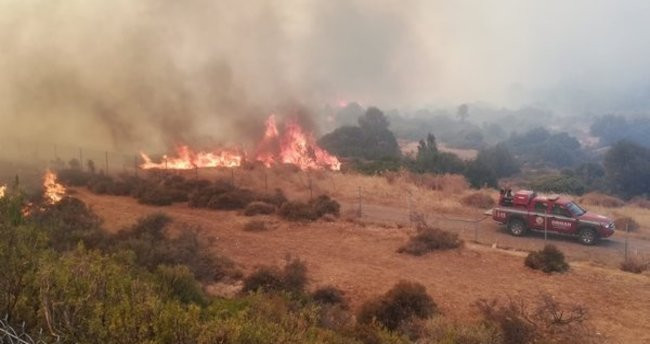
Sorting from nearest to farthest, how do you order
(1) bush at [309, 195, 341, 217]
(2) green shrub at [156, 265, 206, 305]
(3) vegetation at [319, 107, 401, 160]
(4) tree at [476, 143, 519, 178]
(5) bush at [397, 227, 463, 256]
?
(2) green shrub at [156, 265, 206, 305], (5) bush at [397, 227, 463, 256], (1) bush at [309, 195, 341, 217], (4) tree at [476, 143, 519, 178], (3) vegetation at [319, 107, 401, 160]

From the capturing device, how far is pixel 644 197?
48.8 m

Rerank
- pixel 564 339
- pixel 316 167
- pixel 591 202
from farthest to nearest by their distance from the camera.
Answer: pixel 316 167
pixel 591 202
pixel 564 339

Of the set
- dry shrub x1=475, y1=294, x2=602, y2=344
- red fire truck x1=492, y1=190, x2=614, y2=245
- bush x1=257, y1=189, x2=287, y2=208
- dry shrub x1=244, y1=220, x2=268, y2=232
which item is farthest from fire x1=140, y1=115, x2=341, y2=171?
dry shrub x1=475, y1=294, x2=602, y2=344

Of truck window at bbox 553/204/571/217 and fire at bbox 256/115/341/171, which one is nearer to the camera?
truck window at bbox 553/204/571/217

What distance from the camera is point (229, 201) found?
28.7 m

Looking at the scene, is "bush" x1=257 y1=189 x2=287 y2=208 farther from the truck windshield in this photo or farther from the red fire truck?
the truck windshield

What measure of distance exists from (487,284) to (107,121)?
42187mm

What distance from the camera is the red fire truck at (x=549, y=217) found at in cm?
2148

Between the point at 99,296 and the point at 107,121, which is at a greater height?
the point at 107,121

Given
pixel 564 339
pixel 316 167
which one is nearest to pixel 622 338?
pixel 564 339

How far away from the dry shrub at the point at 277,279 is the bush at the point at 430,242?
549cm

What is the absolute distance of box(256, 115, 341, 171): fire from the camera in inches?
1715

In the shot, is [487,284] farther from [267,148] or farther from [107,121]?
[107,121]

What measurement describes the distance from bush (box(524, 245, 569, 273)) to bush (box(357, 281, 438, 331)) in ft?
17.8
